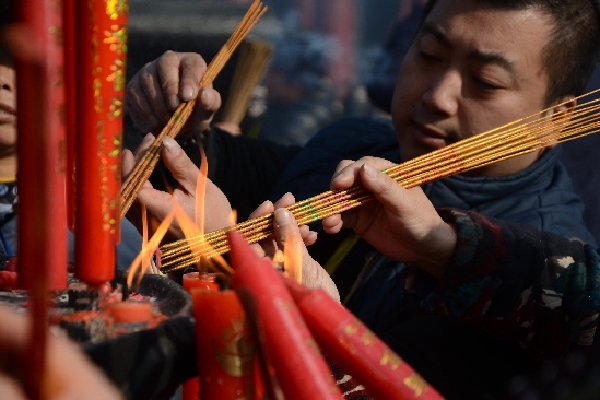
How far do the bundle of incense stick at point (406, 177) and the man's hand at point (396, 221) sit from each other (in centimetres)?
2

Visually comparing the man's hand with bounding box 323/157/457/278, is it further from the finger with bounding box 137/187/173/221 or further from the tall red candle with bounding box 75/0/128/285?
the tall red candle with bounding box 75/0/128/285

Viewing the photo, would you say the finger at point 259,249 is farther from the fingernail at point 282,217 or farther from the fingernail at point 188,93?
the fingernail at point 188,93

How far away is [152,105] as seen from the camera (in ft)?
3.65

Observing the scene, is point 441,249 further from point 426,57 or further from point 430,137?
point 426,57

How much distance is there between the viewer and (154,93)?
1.09 metres

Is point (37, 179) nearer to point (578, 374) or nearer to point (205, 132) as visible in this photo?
point (205, 132)

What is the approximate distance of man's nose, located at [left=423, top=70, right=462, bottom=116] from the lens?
112 centimetres

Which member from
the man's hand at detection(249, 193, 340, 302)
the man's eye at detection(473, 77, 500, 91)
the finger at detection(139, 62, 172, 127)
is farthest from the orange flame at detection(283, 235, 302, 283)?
the man's eye at detection(473, 77, 500, 91)

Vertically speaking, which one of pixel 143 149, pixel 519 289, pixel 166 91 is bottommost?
pixel 519 289

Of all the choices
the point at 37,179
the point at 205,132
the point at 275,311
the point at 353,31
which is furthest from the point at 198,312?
the point at 353,31

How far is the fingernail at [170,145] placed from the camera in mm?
916

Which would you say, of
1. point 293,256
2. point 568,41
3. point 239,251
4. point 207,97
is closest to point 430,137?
point 568,41

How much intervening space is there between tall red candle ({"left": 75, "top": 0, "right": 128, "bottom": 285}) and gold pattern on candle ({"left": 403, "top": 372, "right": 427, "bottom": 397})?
0.76ft

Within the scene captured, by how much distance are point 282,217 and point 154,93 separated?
1.48 feet
